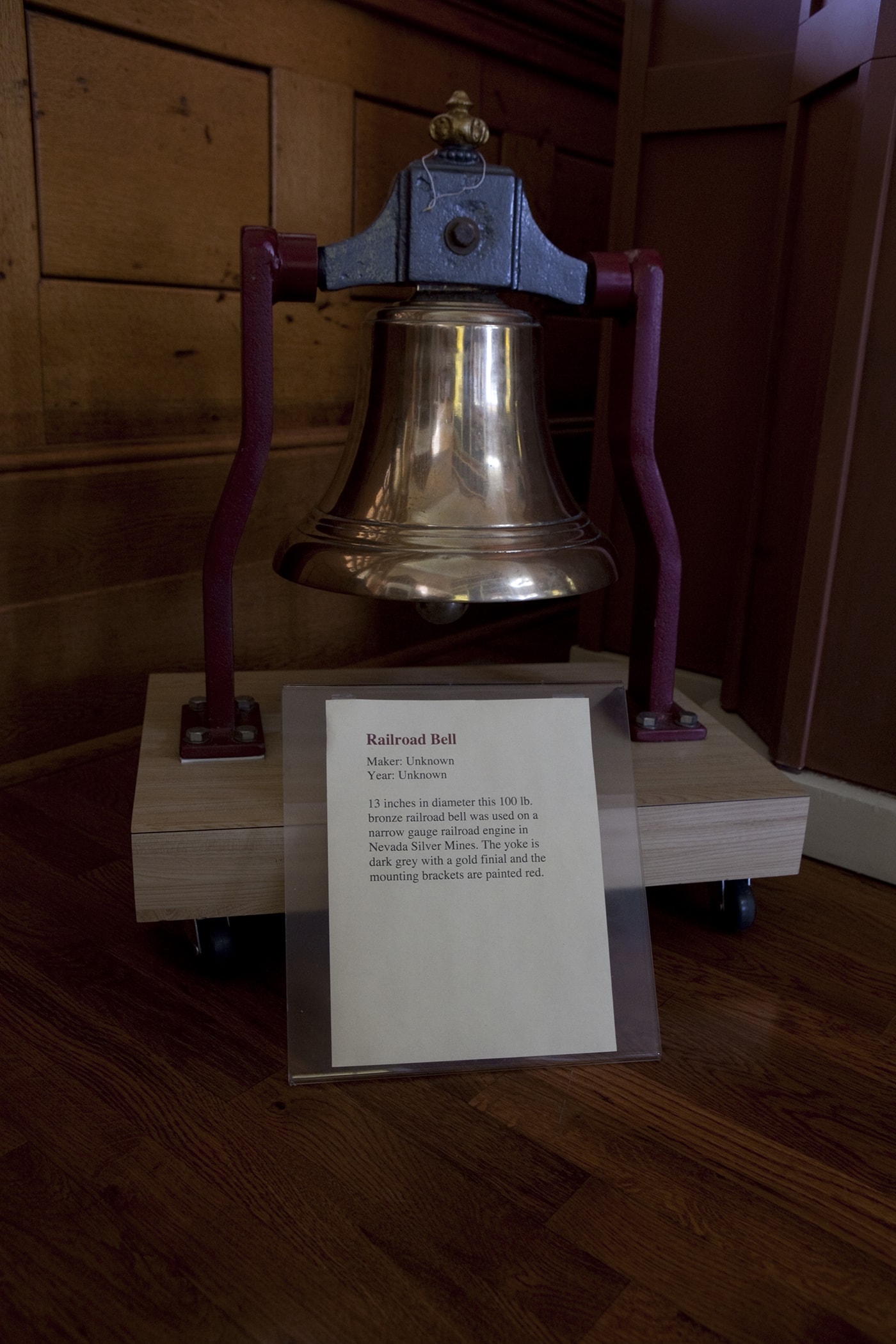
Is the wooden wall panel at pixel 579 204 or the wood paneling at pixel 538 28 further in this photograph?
the wooden wall panel at pixel 579 204

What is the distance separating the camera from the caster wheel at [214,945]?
3.26 feet

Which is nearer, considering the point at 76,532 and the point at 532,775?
the point at 532,775

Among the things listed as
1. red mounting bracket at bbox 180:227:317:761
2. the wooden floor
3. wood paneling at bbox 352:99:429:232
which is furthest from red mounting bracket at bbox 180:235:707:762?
wood paneling at bbox 352:99:429:232

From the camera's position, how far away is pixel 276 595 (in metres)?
1.67

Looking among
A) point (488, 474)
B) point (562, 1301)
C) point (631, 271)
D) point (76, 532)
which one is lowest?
point (562, 1301)

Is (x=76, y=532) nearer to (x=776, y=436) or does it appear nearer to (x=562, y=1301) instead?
(x=776, y=436)

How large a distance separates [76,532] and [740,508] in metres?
0.88

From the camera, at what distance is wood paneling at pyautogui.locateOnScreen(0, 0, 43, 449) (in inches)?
48.2

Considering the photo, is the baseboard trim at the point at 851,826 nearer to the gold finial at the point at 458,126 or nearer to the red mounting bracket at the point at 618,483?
the red mounting bracket at the point at 618,483

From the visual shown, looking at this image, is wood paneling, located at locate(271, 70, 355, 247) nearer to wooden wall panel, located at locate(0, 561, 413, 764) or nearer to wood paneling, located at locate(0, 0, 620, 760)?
wood paneling, located at locate(0, 0, 620, 760)

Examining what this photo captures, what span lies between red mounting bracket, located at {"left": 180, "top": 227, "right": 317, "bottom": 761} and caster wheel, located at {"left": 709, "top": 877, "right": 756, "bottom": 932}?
1.63 feet

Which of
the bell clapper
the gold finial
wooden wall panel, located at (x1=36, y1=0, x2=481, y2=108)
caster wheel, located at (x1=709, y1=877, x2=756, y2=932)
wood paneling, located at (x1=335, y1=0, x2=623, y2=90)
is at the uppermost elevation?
wood paneling, located at (x1=335, y1=0, x2=623, y2=90)

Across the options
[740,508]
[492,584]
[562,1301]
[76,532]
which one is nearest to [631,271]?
[492,584]

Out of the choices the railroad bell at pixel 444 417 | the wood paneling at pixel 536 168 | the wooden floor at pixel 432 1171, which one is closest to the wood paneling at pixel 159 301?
the wood paneling at pixel 536 168
